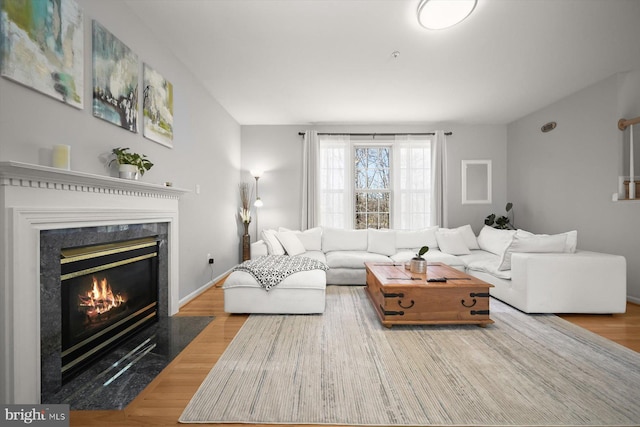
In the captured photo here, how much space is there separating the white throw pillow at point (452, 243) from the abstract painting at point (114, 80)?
425cm

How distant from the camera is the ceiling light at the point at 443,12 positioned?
6.87 feet

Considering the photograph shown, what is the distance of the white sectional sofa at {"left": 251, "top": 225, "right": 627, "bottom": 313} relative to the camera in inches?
112

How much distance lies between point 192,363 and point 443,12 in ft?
10.2

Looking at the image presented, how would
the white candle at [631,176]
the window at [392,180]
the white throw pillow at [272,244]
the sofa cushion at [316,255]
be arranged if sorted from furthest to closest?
1. the window at [392,180]
2. the sofa cushion at [316,255]
3. the white throw pillow at [272,244]
4. the white candle at [631,176]

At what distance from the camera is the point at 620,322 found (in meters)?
2.72

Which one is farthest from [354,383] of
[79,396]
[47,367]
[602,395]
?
[47,367]

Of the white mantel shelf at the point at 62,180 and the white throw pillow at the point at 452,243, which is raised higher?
the white mantel shelf at the point at 62,180

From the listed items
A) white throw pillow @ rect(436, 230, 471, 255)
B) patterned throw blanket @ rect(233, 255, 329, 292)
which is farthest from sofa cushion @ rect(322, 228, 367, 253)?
patterned throw blanket @ rect(233, 255, 329, 292)

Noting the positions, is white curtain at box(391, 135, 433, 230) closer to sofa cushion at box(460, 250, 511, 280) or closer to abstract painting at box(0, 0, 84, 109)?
sofa cushion at box(460, 250, 511, 280)

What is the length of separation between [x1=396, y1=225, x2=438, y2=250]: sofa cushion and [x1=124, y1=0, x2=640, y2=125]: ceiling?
1993 millimetres

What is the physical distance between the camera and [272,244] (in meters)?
4.07

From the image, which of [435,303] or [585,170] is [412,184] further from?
[435,303]

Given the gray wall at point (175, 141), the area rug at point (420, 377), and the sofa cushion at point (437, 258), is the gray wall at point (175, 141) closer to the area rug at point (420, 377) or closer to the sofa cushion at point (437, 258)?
the area rug at point (420, 377)

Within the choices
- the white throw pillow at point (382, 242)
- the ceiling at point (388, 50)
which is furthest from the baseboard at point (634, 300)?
the white throw pillow at point (382, 242)
